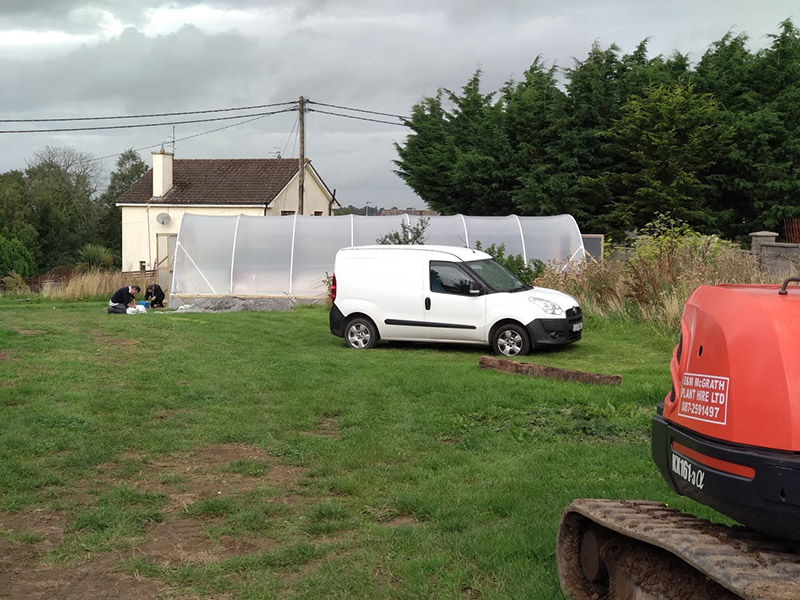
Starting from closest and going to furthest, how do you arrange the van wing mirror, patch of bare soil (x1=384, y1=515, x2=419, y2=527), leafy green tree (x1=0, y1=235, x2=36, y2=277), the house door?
patch of bare soil (x1=384, y1=515, x2=419, y2=527)
the van wing mirror
the house door
leafy green tree (x1=0, y1=235, x2=36, y2=277)

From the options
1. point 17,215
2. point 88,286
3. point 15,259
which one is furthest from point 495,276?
point 17,215

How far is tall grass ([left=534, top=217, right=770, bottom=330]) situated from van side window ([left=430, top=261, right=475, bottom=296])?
4.13m

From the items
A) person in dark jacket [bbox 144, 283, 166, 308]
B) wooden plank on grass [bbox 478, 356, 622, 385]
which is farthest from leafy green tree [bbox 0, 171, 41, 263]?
wooden plank on grass [bbox 478, 356, 622, 385]

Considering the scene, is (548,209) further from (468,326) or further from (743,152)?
(468,326)

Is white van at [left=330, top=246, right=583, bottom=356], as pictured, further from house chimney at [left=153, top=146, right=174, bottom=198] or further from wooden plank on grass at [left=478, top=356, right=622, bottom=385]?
house chimney at [left=153, top=146, right=174, bottom=198]

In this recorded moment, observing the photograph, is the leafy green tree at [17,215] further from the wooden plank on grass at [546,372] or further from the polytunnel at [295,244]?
the wooden plank on grass at [546,372]

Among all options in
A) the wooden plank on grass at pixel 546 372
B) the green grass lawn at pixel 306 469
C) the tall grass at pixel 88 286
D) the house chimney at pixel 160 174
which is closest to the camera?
the green grass lawn at pixel 306 469

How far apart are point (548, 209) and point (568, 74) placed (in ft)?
20.6

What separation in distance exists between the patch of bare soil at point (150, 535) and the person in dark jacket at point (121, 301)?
1636 cm

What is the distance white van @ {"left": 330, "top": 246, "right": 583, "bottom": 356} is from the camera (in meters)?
15.8

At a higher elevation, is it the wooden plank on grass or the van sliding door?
the van sliding door

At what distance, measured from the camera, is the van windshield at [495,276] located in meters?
16.3

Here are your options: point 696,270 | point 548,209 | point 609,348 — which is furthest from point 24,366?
point 548,209

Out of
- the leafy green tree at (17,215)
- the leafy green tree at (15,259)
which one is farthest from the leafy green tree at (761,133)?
the leafy green tree at (17,215)
